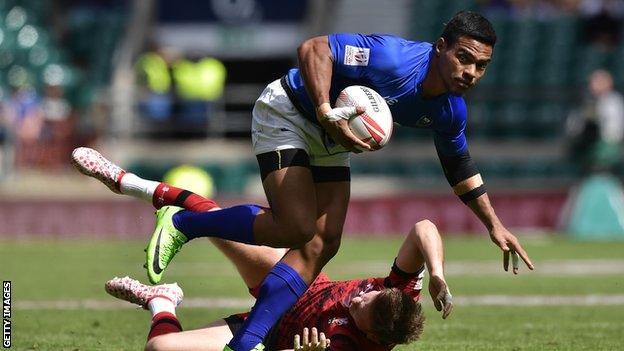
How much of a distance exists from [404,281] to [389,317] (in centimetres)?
49

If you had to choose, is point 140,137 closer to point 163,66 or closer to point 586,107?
point 163,66

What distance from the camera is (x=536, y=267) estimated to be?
14.8m

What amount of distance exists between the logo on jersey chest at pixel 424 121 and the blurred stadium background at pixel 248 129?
5.05 meters

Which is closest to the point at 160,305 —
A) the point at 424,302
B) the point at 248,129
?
the point at 424,302

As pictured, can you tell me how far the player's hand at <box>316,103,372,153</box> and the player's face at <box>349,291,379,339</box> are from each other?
0.79 meters

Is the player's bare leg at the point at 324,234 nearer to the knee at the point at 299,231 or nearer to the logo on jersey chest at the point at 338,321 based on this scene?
the knee at the point at 299,231

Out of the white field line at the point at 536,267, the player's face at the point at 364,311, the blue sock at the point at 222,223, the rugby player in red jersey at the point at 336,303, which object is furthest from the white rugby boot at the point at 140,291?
the white field line at the point at 536,267

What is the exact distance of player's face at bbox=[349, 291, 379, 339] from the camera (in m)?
6.95

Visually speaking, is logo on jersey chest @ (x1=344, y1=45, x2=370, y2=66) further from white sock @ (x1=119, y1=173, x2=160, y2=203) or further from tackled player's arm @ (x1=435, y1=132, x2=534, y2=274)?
white sock @ (x1=119, y1=173, x2=160, y2=203)

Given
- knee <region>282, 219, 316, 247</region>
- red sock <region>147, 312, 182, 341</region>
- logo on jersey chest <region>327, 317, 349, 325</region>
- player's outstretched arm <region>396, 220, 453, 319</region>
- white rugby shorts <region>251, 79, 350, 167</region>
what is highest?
white rugby shorts <region>251, 79, 350, 167</region>

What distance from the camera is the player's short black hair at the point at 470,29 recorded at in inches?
286

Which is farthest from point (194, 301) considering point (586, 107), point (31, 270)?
point (586, 107)

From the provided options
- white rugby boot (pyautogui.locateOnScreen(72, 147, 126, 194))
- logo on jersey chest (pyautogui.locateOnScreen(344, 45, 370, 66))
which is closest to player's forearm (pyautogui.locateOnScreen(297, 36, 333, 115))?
logo on jersey chest (pyautogui.locateOnScreen(344, 45, 370, 66))

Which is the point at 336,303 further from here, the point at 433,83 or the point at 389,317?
the point at 433,83
